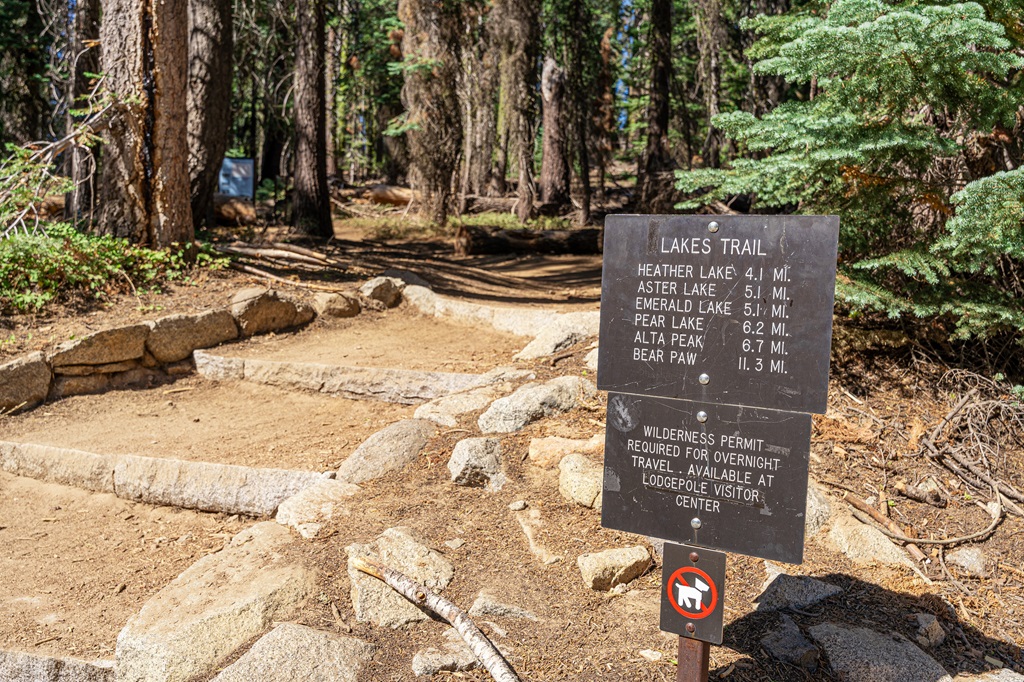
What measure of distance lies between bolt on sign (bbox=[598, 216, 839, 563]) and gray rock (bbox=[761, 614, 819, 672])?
3.11 ft

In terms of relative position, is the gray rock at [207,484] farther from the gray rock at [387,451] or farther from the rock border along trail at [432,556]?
the gray rock at [387,451]

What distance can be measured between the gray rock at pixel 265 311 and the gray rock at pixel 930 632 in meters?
6.14

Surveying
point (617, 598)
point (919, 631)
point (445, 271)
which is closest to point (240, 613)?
point (617, 598)

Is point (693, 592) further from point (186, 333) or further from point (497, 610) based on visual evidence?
point (186, 333)

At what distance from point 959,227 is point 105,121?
740cm

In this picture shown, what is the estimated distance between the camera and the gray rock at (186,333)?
6.97 meters

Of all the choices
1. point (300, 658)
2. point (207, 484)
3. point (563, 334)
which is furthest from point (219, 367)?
point (300, 658)

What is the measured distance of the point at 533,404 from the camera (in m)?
5.21

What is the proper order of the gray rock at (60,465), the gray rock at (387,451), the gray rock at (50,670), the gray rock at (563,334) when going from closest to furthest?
the gray rock at (50,670), the gray rock at (387,451), the gray rock at (60,465), the gray rock at (563,334)

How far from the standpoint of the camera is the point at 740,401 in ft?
8.99

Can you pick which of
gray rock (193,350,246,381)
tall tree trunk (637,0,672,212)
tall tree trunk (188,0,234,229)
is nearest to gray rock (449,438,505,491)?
gray rock (193,350,246,381)

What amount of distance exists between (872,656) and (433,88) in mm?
12887

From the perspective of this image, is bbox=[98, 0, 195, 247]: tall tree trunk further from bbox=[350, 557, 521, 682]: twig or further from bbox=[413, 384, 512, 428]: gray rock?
bbox=[350, 557, 521, 682]: twig

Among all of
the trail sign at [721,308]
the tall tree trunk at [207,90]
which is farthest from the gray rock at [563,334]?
the tall tree trunk at [207,90]
